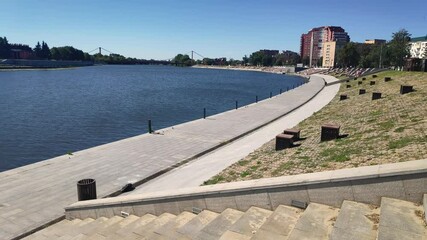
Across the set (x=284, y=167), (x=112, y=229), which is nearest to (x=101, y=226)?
(x=112, y=229)

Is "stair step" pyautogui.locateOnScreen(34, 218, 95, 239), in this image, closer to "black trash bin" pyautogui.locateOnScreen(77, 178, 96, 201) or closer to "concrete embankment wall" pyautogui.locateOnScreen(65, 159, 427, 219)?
"black trash bin" pyautogui.locateOnScreen(77, 178, 96, 201)

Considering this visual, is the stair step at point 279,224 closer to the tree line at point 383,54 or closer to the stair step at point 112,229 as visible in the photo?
the stair step at point 112,229

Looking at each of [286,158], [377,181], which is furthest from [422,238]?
[286,158]

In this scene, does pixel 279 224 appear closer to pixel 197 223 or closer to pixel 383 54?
pixel 197 223

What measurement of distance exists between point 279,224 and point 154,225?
2905 millimetres

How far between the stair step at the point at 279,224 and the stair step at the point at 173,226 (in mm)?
1838

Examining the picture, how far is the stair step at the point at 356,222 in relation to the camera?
16.7 ft

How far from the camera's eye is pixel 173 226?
7082 millimetres

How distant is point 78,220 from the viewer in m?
9.46

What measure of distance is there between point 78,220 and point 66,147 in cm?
1572

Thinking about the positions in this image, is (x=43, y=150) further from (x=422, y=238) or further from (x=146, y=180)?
(x=422, y=238)

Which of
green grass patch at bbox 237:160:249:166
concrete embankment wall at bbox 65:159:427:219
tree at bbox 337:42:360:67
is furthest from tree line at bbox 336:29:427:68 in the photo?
concrete embankment wall at bbox 65:159:427:219

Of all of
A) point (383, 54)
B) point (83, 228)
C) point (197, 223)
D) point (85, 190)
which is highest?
point (383, 54)

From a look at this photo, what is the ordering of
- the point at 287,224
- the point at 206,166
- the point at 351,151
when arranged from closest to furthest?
the point at 287,224, the point at 351,151, the point at 206,166
